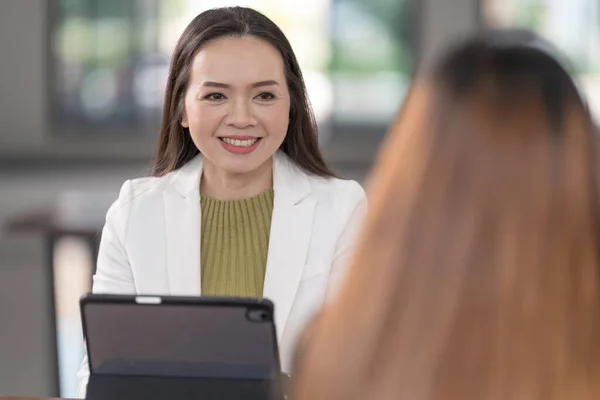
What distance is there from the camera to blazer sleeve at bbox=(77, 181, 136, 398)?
200 cm

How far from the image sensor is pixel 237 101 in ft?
6.29

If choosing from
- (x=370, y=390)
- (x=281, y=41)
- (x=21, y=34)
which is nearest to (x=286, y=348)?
(x=281, y=41)

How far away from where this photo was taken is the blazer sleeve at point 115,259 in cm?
200

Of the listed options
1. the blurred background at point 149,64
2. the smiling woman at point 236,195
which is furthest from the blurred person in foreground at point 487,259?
the blurred background at point 149,64

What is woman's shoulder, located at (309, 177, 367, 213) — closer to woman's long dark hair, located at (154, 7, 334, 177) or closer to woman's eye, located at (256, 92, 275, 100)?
woman's long dark hair, located at (154, 7, 334, 177)

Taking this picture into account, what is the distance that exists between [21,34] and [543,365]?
5.92m

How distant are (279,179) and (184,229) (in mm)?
207

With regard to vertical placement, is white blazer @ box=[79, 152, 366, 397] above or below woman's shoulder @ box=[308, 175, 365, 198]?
below

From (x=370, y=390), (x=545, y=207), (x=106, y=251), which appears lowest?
(x=106, y=251)

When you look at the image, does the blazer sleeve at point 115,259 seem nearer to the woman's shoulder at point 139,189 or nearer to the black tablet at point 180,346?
the woman's shoulder at point 139,189

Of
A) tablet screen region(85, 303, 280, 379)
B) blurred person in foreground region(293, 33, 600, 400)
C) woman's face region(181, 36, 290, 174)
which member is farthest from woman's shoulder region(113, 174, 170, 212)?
blurred person in foreground region(293, 33, 600, 400)

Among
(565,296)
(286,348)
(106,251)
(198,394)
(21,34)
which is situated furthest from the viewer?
(21,34)

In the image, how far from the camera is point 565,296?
877mm

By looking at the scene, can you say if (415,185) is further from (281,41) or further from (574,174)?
(281,41)
